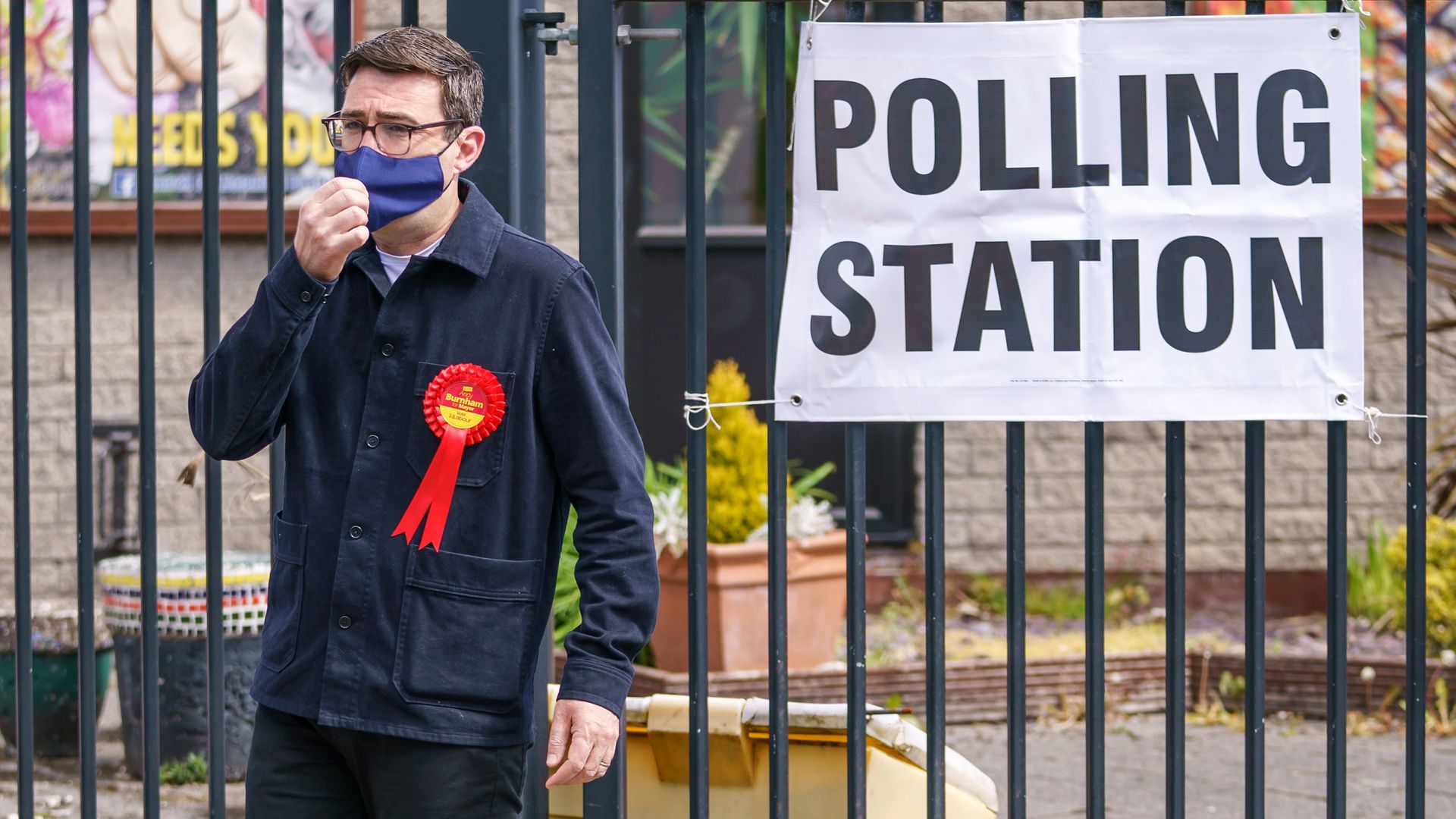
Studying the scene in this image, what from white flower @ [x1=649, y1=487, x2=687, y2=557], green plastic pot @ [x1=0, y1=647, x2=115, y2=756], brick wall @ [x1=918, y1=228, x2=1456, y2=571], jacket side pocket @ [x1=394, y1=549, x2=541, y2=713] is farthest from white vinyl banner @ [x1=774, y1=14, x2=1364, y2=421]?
brick wall @ [x1=918, y1=228, x2=1456, y2=571]

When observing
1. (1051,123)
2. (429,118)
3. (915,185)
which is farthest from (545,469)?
(1051,123)

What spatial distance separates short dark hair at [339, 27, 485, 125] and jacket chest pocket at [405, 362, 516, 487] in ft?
1.38

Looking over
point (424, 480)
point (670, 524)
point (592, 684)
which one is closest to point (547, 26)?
point (424, 480)

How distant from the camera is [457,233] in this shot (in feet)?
8.02

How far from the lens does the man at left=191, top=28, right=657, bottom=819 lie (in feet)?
7.61

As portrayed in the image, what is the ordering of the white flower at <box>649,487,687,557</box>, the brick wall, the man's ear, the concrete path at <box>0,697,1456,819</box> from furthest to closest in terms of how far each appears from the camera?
the brick wall, the white flower at <box>649,487,687,557</box>, the concrete path at <box>0,697,1456,819</box>, the man's ear

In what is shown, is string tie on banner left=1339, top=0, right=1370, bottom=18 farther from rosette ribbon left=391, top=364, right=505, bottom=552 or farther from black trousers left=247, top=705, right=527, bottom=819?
black trousers left=247, top=705, right=527, bottom=819

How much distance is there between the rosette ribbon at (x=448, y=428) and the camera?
2.36 metres

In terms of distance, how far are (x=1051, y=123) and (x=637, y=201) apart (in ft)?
14.9

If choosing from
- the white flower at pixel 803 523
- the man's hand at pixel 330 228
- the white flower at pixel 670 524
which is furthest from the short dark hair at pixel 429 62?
the white flower at pixel 803 523

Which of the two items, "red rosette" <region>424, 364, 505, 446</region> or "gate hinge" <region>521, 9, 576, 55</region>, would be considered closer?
"red rosette" <region>424, 364, 505, 446</region>

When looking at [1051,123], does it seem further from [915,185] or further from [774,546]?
[774,546]

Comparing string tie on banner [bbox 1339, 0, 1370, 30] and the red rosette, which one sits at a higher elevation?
string tie on banner [bbox 1339, 0, 1370, 30]

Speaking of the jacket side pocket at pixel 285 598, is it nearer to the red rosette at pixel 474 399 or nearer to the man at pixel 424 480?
the man at pixel 424 480
